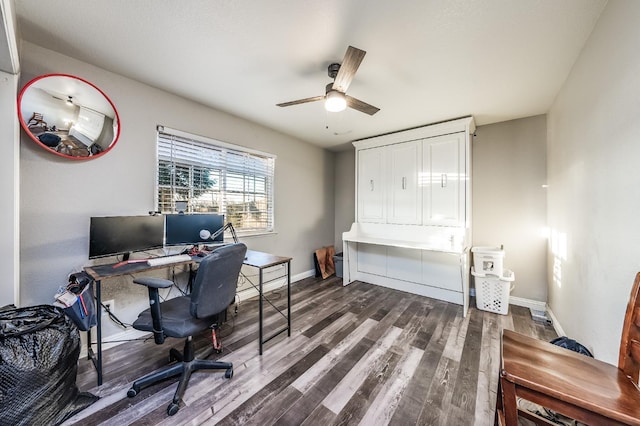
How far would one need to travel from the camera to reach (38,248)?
1794 mm

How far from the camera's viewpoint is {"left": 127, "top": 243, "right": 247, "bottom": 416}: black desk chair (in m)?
1.46

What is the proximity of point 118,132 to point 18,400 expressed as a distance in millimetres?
1935

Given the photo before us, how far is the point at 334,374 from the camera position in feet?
5.80

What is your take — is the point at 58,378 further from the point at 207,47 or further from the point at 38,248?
the point at 207,47

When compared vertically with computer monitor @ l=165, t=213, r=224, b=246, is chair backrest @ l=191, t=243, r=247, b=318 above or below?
below

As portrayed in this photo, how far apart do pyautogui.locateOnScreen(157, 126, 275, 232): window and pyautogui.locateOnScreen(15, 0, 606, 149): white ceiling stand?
1.85 ft

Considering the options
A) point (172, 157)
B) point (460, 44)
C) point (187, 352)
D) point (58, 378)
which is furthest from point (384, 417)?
point (172, 157)

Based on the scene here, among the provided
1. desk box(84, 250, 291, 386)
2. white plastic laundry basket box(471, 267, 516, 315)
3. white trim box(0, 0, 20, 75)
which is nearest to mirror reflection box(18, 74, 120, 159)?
white trim box(0, 0, 20, 75)

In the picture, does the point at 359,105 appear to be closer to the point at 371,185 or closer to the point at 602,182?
the point at 602,182

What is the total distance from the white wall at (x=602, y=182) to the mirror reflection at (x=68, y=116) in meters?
3.55

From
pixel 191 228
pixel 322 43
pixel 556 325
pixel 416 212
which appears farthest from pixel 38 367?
pixel 556 325

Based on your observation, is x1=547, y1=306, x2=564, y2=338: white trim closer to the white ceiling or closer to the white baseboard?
the white ceiling

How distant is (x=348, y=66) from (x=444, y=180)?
86.7 inches

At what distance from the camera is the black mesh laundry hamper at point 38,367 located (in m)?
1.15
